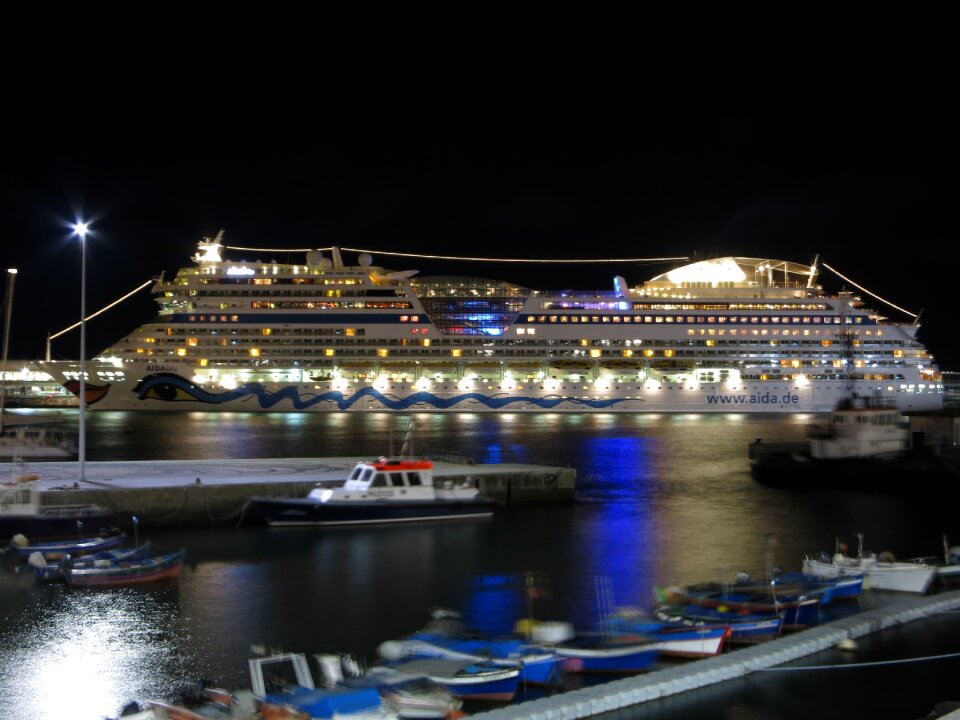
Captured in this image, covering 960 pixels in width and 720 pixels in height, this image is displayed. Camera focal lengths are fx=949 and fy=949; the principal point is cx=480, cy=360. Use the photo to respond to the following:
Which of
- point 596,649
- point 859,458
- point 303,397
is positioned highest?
point 303,397

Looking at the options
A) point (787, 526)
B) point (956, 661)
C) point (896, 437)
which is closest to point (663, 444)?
point (896, 437)

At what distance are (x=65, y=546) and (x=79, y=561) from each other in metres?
1.14

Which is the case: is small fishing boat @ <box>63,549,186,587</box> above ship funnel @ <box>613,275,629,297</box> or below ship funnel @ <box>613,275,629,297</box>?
below

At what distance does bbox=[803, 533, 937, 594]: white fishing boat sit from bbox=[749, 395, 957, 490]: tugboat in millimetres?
14461

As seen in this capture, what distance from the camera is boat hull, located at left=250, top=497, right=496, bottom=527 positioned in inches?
812

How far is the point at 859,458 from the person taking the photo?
30.8m

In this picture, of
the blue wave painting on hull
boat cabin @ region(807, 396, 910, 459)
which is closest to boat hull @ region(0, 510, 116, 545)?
boat cabin @ region(807, 396, 910, 459)

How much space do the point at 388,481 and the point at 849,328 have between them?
56.8 metres

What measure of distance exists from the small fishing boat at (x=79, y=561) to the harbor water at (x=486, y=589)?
26 cm

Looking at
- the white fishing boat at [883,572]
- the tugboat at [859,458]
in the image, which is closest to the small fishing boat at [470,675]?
the white fishing boat at [883,572]

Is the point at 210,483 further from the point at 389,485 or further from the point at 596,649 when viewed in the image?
the point at 596,649

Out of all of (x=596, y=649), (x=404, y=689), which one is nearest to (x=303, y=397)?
(x=596, y=649)

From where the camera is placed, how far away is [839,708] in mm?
10727

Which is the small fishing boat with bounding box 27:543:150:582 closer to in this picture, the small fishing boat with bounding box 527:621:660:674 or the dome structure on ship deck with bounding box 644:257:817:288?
the small fishing boat with bounding box 527:621:660:674
